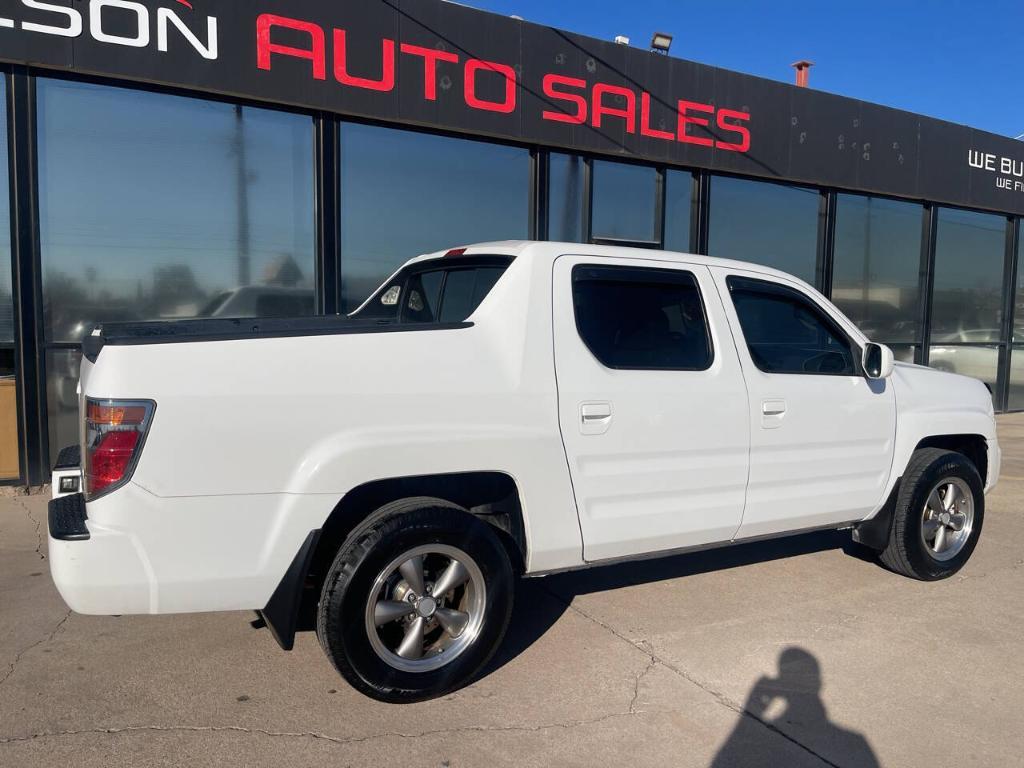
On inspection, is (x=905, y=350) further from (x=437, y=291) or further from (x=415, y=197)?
(x=437, y=291)

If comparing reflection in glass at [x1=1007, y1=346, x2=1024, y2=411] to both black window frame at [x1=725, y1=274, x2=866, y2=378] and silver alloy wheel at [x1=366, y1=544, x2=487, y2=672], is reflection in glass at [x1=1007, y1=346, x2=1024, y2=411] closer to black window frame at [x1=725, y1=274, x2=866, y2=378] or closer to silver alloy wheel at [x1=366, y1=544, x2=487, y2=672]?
black window frame at [x1=725, y1=274, x2=866, y2=378]

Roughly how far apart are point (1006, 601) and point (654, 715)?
268 cm

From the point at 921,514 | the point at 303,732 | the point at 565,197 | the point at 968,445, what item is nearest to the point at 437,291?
the point at 303,732

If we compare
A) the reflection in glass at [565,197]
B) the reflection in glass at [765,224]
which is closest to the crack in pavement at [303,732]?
the reflection in glass at [565,197]

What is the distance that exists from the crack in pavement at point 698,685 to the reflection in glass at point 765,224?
6.74m

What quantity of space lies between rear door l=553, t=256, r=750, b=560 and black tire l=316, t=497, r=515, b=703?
1.60ft

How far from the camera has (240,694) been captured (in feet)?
11.3

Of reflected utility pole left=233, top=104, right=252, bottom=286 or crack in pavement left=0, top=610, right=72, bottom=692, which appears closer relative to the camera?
crack in pavement left=0, top=610, right=72, bottom=692

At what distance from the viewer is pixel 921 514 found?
484cm

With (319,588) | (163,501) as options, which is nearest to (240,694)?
(319,588)

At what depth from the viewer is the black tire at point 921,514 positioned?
4785 mm

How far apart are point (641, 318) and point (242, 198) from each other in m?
4.76

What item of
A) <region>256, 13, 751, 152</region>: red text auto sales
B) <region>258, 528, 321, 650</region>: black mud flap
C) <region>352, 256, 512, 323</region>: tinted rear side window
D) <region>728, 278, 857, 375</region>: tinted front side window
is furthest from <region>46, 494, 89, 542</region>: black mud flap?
<region>256, 13, 751, 152</region>: red text auto sales

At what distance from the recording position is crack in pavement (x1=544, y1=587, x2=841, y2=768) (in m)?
3.14
